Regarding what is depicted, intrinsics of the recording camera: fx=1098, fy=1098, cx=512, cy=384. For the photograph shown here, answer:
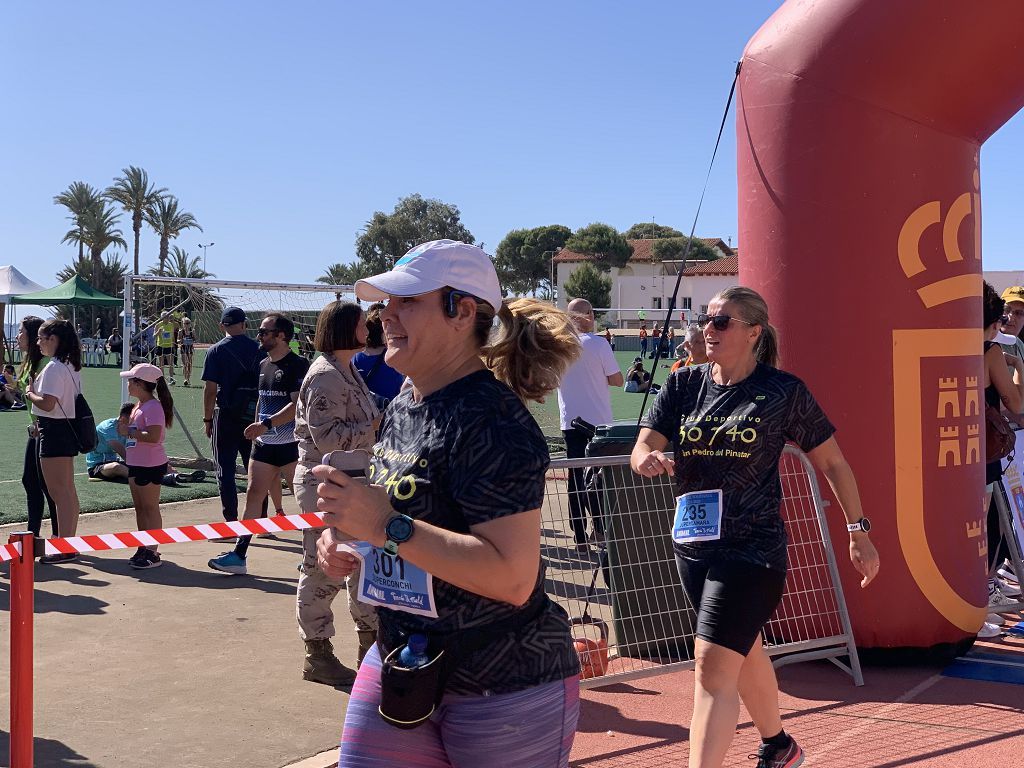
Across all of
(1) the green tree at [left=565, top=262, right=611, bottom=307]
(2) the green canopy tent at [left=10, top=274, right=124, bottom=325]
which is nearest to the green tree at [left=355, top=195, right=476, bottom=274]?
(1) the green tree at [left=565, top=262, right=611, bottom=307]

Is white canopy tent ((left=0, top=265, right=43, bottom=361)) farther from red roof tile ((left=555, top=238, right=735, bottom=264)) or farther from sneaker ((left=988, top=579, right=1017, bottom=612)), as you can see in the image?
red roof tile ((left=555, top=238, right=735, bottom=264))

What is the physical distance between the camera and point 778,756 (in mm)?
4098

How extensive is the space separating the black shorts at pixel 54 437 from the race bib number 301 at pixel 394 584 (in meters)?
6.36

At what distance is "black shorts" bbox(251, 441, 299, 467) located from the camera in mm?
8211

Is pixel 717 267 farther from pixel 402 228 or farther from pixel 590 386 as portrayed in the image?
pixel 590 386

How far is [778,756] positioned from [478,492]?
95.5 inches

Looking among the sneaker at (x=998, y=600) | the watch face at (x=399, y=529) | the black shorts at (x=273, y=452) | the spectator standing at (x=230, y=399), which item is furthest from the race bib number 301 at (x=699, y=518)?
the spectator standing at (x=230, y=399)

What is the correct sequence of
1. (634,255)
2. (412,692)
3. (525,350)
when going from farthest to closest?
(634,255) → (525,350) → (412,692)

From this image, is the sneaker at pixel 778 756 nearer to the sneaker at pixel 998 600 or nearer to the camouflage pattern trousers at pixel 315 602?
the camouflage pattern trousers at pixel 315 602

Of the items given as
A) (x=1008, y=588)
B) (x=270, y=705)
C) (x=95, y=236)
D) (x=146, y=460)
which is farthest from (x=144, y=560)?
(x=95, y=236)

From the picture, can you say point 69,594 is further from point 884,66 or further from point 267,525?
point 884,66

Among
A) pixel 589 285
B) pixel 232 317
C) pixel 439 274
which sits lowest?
pixel 439 274

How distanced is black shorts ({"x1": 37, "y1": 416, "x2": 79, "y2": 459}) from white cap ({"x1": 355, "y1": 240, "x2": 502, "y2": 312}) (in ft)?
21.0

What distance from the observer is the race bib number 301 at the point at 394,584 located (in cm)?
235
